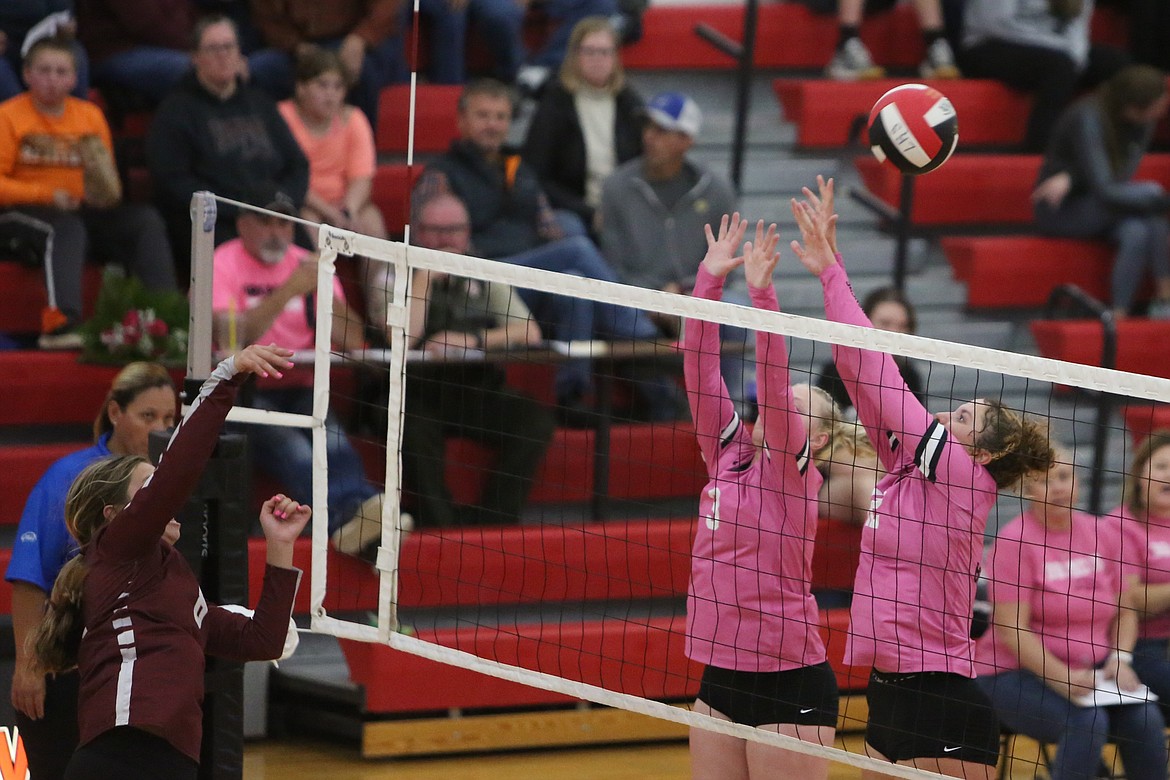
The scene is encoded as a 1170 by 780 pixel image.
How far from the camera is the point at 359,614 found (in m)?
6.35

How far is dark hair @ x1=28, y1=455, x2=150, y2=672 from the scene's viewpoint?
3799 mm

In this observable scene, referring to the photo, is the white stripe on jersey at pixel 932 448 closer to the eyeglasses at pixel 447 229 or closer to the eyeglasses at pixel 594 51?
the eyeglasses at pixel 447 229

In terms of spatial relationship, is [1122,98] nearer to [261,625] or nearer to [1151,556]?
[1151,556]

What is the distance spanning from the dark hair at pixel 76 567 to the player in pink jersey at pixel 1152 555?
3.58 m

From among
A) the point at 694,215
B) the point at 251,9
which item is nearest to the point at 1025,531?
the point at 694,215

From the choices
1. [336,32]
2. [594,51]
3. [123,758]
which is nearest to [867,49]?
[594,51]

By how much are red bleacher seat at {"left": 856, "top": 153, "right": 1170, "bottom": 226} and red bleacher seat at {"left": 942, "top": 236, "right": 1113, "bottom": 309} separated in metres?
0.20

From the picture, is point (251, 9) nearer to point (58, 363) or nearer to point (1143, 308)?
point (58, 363)

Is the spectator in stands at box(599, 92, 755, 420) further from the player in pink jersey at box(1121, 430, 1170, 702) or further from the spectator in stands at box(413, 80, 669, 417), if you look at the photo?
the player in pink jersey at box(1121, 430, 1170, 702)

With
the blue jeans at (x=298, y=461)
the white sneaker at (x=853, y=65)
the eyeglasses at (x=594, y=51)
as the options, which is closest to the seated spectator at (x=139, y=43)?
the eyeglasses at (x=594, y=51)

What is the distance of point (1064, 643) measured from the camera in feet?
18.4

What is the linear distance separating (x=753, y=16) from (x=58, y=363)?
3.90 meters

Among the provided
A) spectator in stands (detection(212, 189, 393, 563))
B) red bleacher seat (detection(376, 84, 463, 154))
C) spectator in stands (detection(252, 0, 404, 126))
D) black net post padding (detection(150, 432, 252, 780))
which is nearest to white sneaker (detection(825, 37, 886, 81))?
red bleacher seat (detection(376, 84, 463, 154))

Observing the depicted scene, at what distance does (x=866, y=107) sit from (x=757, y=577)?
4900 millimetres
